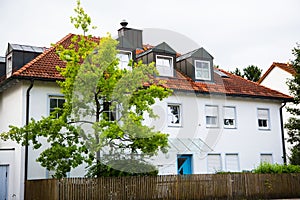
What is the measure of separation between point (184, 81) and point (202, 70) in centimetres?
191

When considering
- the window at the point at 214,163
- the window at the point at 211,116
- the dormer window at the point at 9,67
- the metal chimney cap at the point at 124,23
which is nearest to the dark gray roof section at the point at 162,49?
the metal chimney cap at the point at 124,23

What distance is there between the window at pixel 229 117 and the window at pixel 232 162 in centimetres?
173

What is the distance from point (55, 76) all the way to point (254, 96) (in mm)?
12238

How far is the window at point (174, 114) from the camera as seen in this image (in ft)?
81.8

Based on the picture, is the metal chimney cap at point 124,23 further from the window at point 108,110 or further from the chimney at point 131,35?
the window at point 108,110

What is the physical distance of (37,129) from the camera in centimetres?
1734

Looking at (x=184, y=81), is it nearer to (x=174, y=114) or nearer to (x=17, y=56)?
(x=174, y=114)

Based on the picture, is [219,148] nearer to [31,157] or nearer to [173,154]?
[173,154]

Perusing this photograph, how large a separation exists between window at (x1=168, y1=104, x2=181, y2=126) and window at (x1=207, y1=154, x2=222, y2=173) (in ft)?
8.53

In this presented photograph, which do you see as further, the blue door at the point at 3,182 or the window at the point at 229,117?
the window at the point at 229,117

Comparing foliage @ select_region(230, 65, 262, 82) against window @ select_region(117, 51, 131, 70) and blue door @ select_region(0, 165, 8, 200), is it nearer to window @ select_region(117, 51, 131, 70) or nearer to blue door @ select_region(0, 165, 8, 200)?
window @ select_region(117, 51, 131, 70)

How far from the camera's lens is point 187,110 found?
83.6ft

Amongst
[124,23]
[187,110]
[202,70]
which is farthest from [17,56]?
[202,70]

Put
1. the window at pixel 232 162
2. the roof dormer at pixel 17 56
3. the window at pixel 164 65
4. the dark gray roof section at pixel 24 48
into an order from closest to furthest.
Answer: the roof dormer at pixel 17 56
the dark gray roof section at pixel 24 48
the window at pixel 164 65
the window at pixel 232 162
